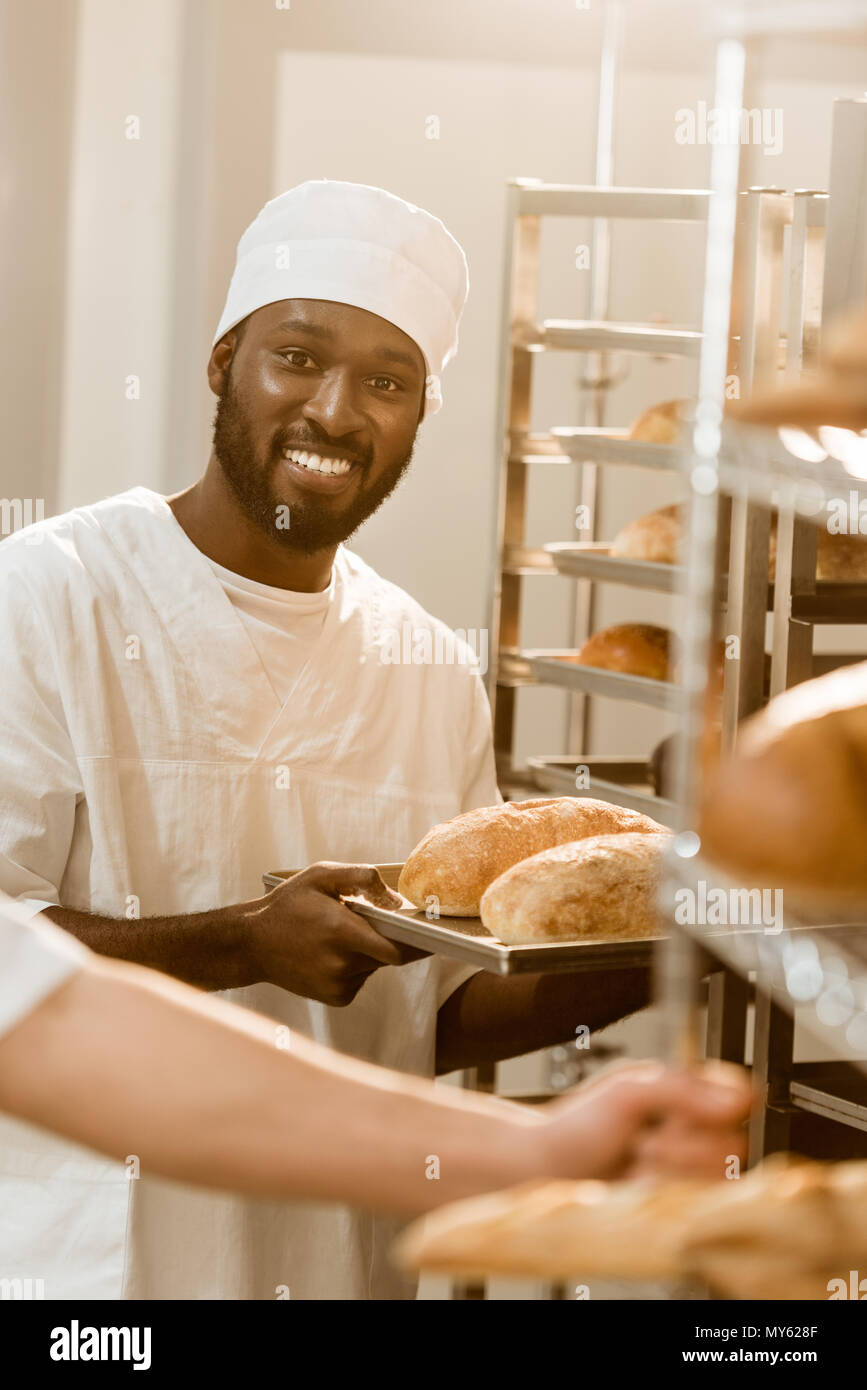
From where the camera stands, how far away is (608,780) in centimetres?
244

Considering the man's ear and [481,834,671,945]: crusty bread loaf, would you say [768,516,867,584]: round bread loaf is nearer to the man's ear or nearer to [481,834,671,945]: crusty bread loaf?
[481,834,671,945]: crusty bread loaf

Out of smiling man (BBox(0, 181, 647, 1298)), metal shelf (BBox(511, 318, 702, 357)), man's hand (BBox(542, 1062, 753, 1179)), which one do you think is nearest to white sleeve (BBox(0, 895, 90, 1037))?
man's hand (BBox(542, 1062, 753, 1179))

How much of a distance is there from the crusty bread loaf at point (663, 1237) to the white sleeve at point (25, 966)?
281 mm

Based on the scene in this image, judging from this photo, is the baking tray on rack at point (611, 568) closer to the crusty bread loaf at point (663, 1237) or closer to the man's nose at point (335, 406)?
the man's nose at point (335, 406)

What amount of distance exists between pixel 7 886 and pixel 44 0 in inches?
73.2

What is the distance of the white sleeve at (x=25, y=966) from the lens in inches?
29.6

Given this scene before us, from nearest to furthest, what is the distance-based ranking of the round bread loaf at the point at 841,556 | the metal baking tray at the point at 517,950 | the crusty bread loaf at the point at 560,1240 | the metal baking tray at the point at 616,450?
the crusty bread loaf at the point at 560,1240 < the metal baking tray at the point at 517,950 < the round bread loaf at the point at 841,556 < the metal baking tray at the point at 616,450

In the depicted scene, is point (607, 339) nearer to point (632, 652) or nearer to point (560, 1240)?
point (632, 652)

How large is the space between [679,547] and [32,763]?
905 mm

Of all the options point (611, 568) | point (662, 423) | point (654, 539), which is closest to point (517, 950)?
point (611, 568)

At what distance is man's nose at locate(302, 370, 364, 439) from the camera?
72.1 inches

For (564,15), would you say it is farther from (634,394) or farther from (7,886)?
(7,886)

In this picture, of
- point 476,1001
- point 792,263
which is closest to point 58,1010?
point 476,1001

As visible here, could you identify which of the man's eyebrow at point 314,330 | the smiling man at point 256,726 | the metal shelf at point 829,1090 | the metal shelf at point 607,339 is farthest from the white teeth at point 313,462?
the metal shelf at point 829,1090
